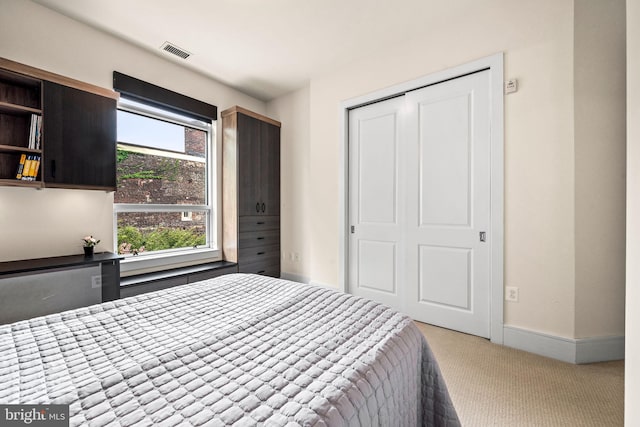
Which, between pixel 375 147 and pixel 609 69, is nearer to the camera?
pixel 609 69

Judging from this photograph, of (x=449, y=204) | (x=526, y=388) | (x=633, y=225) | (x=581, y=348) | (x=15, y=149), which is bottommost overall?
(x=526, y=388)

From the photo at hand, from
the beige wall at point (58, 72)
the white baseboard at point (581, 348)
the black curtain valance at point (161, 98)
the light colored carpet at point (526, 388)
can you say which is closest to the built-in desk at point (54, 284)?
the beige wall at point (58, 72)

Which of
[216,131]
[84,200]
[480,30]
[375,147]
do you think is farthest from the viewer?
[216,131]

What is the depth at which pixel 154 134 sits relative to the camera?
10.3ft

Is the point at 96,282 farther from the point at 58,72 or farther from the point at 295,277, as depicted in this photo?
the point at 295,277

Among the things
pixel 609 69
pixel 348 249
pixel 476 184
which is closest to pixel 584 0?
pixel 609 69

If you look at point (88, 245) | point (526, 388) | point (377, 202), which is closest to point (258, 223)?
point (377, 202)

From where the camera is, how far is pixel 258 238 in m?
3.81

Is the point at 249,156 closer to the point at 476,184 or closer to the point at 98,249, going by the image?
the point at 98,249

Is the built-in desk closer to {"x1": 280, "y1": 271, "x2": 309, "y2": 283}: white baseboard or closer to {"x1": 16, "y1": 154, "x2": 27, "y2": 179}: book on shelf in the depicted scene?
{"x1": 16, "y1": 154, "x2": 27, "y2": 179}: book on shelf

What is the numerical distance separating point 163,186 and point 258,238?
134 cm

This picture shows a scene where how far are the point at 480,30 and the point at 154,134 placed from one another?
137 inches

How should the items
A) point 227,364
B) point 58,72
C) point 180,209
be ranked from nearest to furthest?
point 227,364 → point 58,72 → point 180,209

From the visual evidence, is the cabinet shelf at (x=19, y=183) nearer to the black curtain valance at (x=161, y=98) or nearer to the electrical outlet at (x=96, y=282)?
the electrical outlet at (x=96, y=282)
